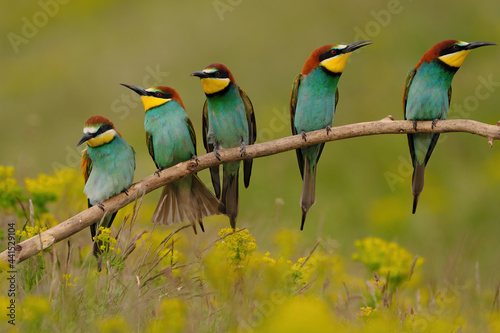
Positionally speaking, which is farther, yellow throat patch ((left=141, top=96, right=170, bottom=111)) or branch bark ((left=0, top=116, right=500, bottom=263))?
yellow throat patch ((left=141, top=96, right=170, bottom=111))

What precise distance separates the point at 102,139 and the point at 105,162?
13 cm

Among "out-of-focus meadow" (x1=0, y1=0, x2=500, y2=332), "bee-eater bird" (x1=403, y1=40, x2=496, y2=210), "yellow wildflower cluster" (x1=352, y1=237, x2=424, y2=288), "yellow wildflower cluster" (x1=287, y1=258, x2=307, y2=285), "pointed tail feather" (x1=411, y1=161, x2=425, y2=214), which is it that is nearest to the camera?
"yellow wildflower cluster" (x1=287, y1=258, x2=307, y2=285)

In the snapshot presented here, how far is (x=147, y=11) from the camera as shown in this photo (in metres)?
10.5

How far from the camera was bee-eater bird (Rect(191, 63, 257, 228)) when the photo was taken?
3.38 m

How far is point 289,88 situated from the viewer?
873cm

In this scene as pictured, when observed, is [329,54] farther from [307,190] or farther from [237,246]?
[237,246]

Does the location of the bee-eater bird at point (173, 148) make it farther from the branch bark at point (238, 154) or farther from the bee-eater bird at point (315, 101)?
the bee-eater bird at point (315, 101)

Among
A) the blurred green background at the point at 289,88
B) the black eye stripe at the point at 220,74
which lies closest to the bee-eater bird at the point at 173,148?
the black eye stripe at the point at 220,74

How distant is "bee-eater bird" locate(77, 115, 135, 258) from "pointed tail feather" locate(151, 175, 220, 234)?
0.24 metres

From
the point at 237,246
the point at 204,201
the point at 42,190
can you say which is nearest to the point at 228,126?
the point at 204,201

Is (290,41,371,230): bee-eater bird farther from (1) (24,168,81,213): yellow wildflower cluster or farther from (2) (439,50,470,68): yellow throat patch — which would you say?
(1) (24,168,81,213): yellow wildflower cluster

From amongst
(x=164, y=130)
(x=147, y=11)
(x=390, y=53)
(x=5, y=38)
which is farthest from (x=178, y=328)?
(x=5, y=38)

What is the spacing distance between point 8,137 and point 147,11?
3.28 metres

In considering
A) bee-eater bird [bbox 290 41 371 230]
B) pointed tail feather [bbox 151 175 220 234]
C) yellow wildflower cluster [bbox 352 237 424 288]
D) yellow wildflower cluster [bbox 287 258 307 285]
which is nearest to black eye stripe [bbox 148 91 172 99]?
pointed tail feather [bbox 151 175 220 234]
